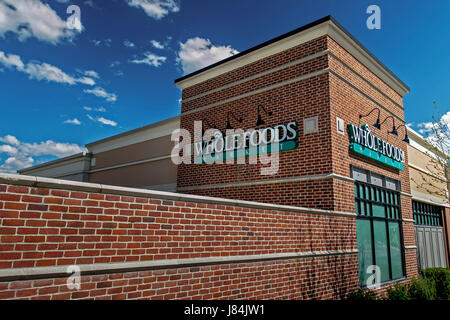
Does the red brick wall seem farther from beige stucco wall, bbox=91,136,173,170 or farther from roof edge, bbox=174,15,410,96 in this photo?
beige stucco wall, bbox=91,136,173,170

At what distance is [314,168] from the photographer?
9109 mm

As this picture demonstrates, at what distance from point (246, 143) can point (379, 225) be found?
5.00m

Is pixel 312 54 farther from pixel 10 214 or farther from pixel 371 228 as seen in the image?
pixel 10 214

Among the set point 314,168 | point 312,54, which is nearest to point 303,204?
point 314,168

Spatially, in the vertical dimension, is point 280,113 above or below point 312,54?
below

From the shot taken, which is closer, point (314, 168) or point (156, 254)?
point (156, 254)

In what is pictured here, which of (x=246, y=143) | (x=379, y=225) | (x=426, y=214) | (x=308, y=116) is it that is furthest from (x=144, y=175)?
(x=426, y=214)

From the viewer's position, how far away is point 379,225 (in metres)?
10.6

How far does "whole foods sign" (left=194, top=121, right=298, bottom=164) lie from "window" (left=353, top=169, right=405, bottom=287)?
232 cm

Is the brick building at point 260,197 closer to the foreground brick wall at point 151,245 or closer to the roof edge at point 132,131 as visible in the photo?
the foreground brick wall at point 151,245

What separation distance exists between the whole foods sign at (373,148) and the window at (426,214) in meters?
3.57

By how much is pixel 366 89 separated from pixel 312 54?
8.83ft

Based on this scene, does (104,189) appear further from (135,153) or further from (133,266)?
(135,153)
